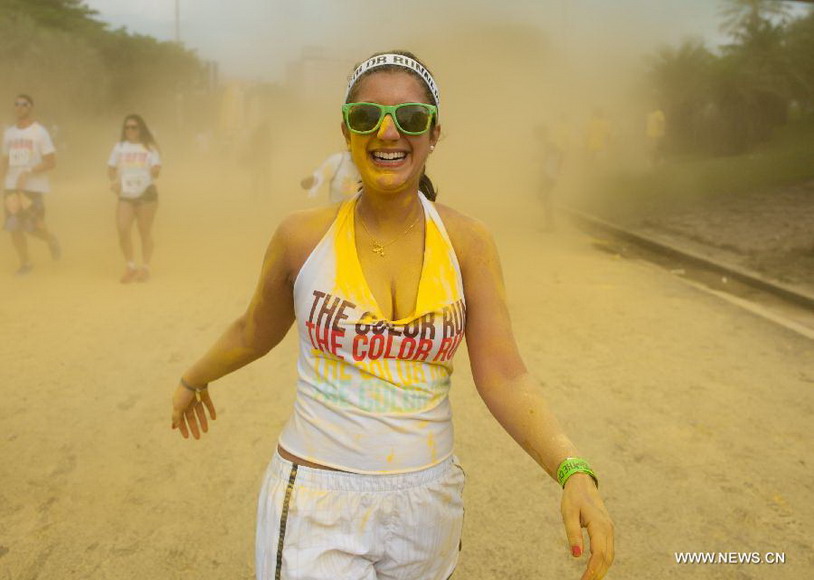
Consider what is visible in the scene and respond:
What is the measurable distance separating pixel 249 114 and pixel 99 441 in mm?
30366

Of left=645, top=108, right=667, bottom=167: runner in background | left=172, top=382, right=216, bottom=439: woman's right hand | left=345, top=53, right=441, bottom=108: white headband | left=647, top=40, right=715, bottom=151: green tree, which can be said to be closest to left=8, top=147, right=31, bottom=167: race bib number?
left=172, top=382, right=216, bottom=439: woman's right hand

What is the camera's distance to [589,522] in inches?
60.5

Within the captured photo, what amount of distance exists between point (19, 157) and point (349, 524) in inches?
295

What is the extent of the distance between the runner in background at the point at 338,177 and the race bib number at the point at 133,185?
2.34 meters

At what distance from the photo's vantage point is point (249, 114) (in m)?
32.8

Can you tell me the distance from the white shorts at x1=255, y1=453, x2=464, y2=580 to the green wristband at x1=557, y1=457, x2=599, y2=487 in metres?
0.33

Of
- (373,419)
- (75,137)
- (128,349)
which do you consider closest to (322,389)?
(373,419)

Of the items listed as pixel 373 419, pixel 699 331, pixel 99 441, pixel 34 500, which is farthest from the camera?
pixel 699 331

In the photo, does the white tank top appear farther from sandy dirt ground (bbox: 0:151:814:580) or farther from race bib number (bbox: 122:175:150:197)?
race bib number (bbox: 122:175:150:197)

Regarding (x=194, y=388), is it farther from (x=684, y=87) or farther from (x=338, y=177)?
(x=684, y=87)

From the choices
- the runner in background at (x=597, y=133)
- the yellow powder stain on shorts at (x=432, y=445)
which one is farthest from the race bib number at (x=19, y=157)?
the runner in background at (x=597, y=133)

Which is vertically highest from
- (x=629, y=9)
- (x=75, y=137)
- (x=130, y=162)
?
(x=629, y=9)

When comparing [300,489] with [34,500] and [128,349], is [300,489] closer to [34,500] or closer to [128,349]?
[34,500]

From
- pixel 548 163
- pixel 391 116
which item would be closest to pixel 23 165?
pixel 391 116
